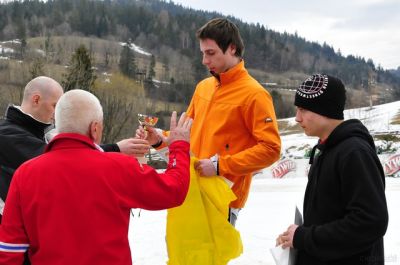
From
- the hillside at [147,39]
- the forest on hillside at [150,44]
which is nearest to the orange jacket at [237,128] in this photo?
the forest on hillside at [150,44]

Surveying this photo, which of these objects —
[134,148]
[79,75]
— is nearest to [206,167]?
[134,148]

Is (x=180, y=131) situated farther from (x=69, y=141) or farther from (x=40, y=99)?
(x=40, y=99)

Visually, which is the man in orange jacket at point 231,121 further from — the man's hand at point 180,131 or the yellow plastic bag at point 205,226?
the man's hand at point 180,131

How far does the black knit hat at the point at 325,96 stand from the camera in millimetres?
2293

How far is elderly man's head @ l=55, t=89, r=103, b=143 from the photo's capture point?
7.02ft

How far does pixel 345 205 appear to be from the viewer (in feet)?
7.02

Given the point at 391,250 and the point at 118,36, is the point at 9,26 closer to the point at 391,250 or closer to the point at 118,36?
the point at 118,36

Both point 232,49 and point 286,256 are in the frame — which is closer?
point 286,256

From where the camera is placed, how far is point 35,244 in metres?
2.13

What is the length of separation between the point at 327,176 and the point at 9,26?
121538 mm

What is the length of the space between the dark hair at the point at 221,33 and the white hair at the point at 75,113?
126 centimetres

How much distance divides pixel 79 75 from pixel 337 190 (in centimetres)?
3152

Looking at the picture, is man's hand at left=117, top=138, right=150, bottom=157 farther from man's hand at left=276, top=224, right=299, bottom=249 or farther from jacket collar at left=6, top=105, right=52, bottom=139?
man's hand at left=276, top=224, right=299, bottom=249

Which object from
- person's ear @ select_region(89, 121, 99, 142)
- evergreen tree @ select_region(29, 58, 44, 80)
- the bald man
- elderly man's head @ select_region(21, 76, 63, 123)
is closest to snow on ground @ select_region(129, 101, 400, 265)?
the bald man
